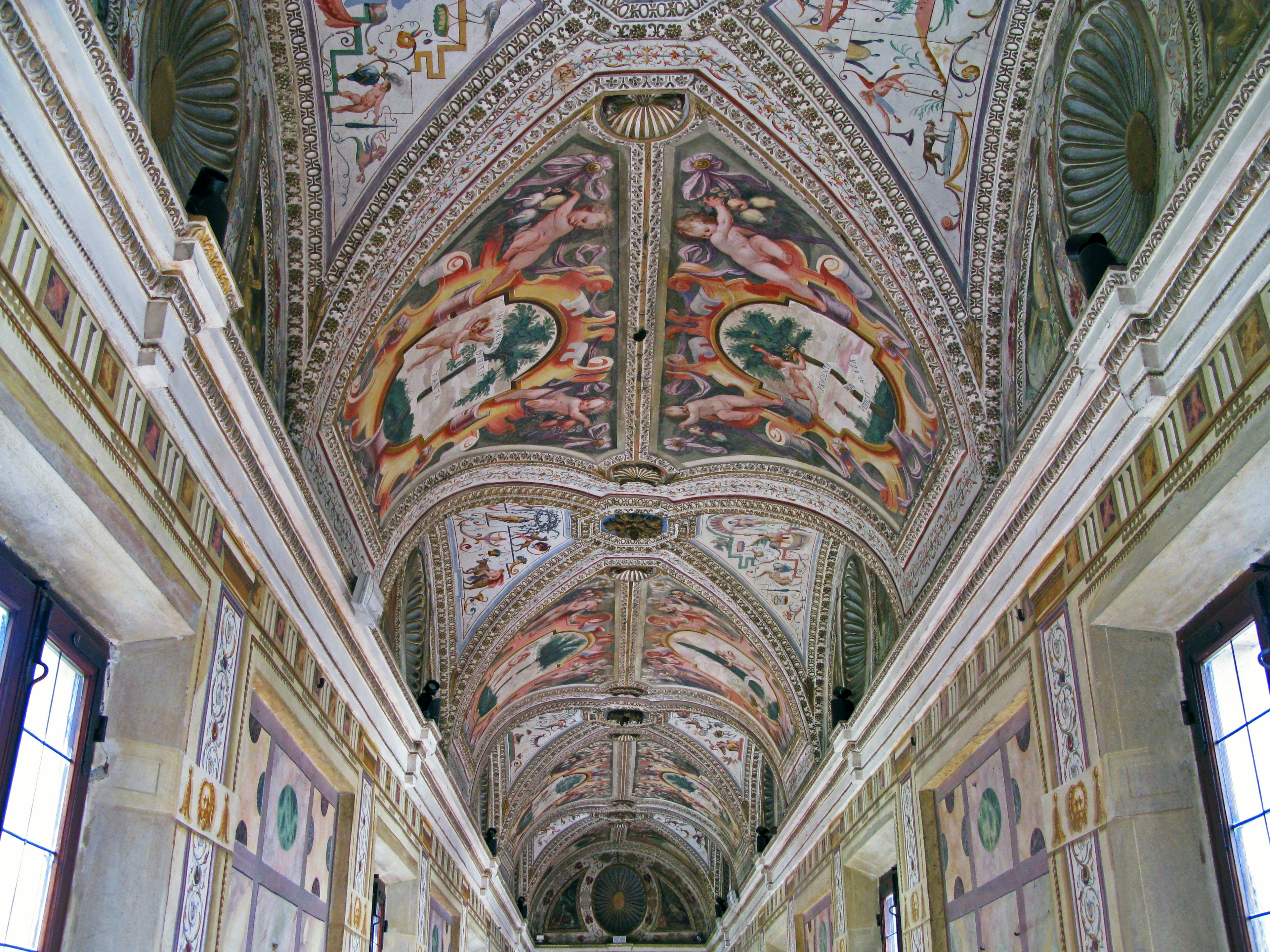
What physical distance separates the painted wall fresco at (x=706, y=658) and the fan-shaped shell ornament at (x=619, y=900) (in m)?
16.2

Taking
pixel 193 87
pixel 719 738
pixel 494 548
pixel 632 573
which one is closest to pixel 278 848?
pixel 193 87

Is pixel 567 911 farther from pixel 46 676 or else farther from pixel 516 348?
pixel 46 676

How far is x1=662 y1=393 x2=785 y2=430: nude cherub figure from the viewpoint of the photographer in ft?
40.4

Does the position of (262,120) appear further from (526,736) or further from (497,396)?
(526,736)

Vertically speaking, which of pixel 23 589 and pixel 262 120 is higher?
pixel 262 120

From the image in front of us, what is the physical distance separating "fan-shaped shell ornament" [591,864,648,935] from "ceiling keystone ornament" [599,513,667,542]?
73.2 feet

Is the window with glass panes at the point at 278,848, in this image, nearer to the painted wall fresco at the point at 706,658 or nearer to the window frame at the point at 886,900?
the window frame at the point at 886,900

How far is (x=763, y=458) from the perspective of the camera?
13250 millimetres

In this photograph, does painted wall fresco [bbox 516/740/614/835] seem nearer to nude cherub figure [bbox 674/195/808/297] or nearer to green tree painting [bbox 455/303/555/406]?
green tree painting [bbox 455/303/555/406]

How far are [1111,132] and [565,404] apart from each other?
676 centimetres

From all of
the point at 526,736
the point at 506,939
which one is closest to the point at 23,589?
the point at 526,736

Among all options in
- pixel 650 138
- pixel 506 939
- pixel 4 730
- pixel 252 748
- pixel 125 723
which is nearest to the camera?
pixel 4 730

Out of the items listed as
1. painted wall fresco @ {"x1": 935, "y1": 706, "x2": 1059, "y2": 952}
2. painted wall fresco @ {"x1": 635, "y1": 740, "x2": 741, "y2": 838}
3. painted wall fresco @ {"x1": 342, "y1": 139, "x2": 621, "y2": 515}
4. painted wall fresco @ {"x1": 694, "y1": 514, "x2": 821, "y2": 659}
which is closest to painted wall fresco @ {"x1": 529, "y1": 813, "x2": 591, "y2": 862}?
painted wall fresco @ {"x1": 635, "y1": 740, "x2": 741, "y2": 838}

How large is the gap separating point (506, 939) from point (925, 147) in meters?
21.4
